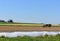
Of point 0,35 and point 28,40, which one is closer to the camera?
point 28,40

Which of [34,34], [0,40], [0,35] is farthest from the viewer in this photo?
[34,34]

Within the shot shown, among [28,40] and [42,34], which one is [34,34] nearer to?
[42,34]

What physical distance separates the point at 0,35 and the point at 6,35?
0.56 metres

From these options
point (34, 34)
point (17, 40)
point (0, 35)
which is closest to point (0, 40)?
point (17, 40)

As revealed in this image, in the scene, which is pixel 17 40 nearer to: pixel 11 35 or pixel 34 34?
pixel 11 35

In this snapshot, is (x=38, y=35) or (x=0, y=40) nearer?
(x=0, y=40)

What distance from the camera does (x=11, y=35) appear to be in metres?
17.9

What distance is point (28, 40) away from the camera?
14312 mm

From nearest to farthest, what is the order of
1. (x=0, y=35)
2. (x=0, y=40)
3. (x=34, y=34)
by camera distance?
1. (x=0, y=40)
2. (x=0, y=35)
3. (x=34, y=34)

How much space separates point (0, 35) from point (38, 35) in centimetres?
418

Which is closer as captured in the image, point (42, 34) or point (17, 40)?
point (17, 40)

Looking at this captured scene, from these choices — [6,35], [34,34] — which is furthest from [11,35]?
[34,34]

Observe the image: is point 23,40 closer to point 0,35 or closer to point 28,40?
point 28,40

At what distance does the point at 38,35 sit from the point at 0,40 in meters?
6.35
